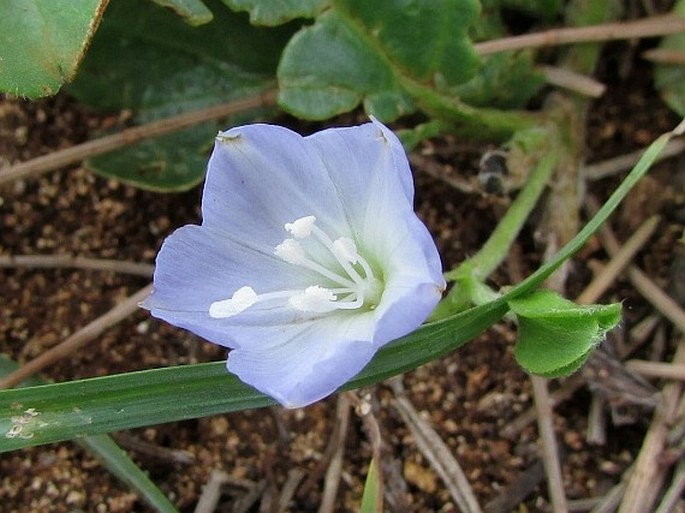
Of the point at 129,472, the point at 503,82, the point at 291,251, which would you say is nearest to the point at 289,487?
the point at 129,472

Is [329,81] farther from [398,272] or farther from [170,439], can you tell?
[170,439]

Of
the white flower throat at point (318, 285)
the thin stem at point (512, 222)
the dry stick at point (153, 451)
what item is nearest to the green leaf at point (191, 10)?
the white flower throat at point (318, 285)

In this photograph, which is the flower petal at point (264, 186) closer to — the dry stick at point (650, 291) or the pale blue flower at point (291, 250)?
the pale blue flower at point (291, 250)

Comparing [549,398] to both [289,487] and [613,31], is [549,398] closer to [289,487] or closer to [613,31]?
[289,487]

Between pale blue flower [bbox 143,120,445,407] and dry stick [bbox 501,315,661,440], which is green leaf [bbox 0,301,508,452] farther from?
dry stick [bbox 501,315,661,440]

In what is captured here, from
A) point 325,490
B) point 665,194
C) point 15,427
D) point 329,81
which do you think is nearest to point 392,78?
point 329,81

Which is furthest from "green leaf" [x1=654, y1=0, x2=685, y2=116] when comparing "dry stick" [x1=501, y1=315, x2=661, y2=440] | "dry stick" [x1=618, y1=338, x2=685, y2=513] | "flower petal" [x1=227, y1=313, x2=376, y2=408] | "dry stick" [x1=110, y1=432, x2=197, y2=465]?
"dry stick" [x1=110, y1=432, x2=197, y2=465]
